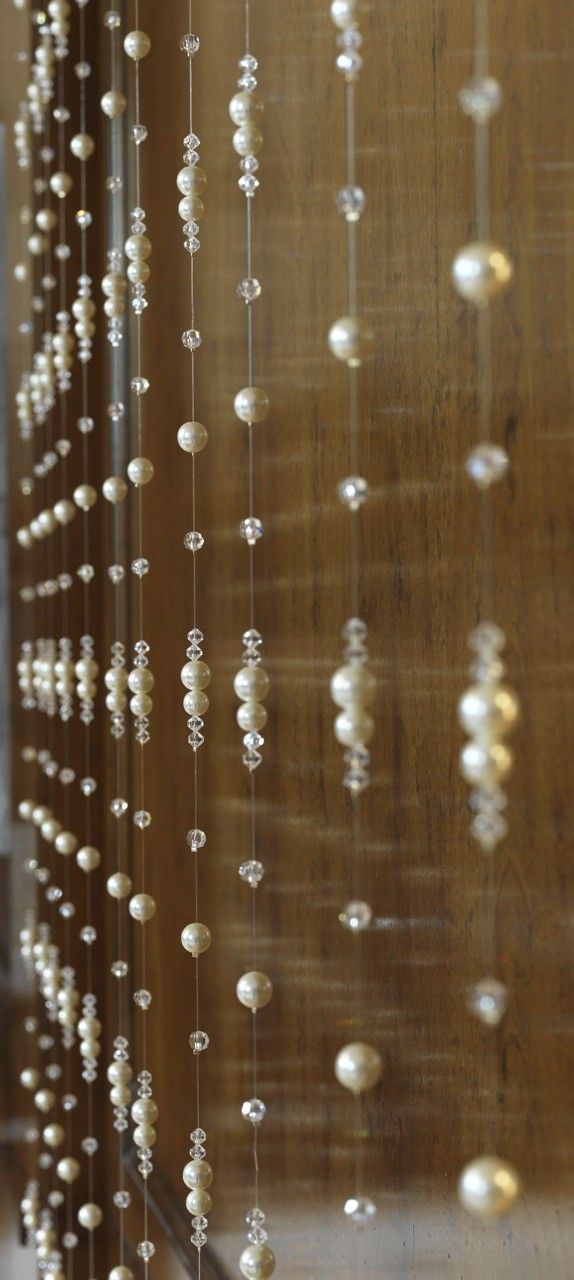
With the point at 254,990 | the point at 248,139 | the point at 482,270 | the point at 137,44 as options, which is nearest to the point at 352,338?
the point at 482,270

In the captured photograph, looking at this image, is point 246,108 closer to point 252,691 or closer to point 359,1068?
point 252,691

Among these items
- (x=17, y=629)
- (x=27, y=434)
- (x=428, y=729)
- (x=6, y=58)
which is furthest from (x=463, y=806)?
(x=6, y=58)

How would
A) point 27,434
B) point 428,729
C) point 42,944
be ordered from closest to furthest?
point 428,729 → point 42,944 → point 27,434

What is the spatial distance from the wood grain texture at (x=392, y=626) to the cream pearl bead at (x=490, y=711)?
67 millimetres

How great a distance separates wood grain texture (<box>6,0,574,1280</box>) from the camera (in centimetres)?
48

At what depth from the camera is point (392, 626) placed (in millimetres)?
600

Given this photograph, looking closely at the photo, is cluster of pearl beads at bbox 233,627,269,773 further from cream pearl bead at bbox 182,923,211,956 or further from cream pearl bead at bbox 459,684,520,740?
cream pearl bead at bbox 459,684,520,740

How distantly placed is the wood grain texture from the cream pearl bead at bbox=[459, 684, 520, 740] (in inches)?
2.6

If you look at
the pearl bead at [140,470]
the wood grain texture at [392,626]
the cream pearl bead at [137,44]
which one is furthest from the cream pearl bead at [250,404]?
the cream pearl bead at [137,44]

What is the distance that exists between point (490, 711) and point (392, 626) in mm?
252

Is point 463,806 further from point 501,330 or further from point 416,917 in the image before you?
point 501,330

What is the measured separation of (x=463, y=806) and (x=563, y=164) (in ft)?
0.76

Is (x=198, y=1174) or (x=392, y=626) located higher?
(x=392, y=626)

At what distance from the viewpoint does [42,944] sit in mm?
1125
